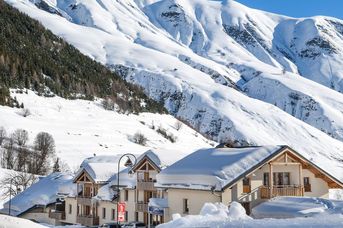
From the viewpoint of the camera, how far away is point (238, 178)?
37.8 m

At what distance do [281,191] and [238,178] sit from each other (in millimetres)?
4544

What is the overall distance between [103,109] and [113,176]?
440 ft

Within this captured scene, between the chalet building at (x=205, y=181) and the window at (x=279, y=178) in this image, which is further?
the window at (x=279, y=178)

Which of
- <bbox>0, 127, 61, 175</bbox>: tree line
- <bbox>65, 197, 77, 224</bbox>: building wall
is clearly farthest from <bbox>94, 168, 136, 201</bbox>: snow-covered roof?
<bbox>0, 127, 61, 175</bbox>: tree line

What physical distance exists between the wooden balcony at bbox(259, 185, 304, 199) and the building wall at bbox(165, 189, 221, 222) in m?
3.71

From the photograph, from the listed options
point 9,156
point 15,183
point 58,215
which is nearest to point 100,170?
point 58,215

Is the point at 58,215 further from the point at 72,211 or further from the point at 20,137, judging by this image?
the point at 20,137

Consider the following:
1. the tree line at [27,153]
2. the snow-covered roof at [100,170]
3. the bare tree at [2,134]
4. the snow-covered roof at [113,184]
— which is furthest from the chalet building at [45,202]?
the bare tree at [2,134]

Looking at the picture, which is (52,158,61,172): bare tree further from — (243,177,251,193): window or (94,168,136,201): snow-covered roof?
(243,177,251,193): window

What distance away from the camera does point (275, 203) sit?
37125mm

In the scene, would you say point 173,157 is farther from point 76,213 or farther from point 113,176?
point 76,213

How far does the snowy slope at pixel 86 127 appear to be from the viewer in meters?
132

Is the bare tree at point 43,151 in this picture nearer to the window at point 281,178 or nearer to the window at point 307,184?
the window at point 307,184

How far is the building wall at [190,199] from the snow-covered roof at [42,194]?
27343mm
